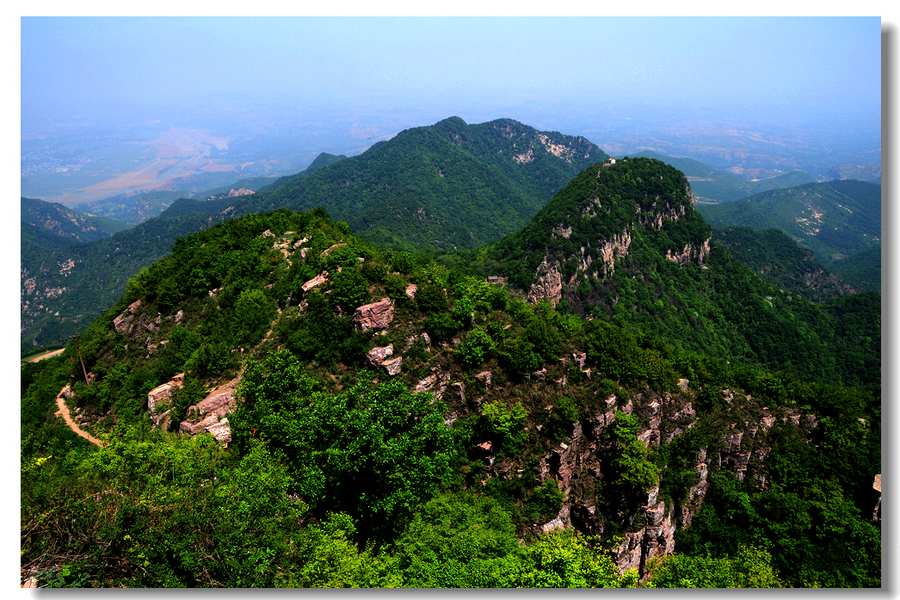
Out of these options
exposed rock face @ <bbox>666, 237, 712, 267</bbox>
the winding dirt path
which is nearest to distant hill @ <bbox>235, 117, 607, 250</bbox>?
exposed rock face @ <bbox>666, 237, 712, 267</bbox>

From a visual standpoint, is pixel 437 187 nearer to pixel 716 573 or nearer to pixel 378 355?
pixel 378 355

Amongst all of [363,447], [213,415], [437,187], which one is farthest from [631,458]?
[437,187]

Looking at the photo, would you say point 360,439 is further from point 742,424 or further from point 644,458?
point 742,424

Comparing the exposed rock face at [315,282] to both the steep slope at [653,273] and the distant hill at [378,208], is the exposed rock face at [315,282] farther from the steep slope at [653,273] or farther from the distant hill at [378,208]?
the distant hill at [378,208]

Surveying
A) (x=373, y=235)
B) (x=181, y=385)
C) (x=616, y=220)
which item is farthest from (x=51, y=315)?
(x=616, y=220)

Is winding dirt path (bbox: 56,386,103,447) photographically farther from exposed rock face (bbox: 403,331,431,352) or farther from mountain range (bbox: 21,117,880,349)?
mountain range (bbox: 21,117,880,349)
